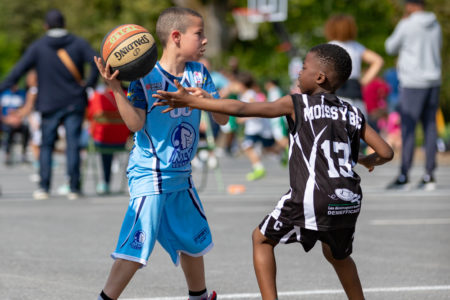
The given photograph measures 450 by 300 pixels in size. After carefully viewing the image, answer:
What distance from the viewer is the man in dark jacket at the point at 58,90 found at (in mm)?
11867

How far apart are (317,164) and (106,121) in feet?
27.9

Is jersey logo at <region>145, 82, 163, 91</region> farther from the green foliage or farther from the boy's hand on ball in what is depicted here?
the green foliage

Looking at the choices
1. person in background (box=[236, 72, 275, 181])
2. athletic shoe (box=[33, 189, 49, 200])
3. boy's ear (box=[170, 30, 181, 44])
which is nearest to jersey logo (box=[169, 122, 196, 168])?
boy's ear (box=[170, 30, 181, 44])

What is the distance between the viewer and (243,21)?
120 feet

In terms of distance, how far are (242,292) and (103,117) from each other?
7108 mm

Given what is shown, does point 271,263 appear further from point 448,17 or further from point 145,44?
point 448,17

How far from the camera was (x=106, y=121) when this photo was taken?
12.8 meters

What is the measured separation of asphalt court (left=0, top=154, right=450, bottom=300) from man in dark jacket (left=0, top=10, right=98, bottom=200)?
49 centimetres

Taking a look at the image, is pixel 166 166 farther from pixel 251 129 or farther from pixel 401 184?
pixel 251 129

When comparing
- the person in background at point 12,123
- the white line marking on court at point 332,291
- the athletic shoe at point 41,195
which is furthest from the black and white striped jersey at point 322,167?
the person in background at point 12,123

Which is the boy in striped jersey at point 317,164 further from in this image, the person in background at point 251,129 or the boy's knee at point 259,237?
the person in background at point 251,129

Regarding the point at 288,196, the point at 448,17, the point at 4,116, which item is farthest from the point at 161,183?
the point at 448,17

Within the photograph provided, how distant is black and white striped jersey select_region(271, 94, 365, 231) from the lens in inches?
181

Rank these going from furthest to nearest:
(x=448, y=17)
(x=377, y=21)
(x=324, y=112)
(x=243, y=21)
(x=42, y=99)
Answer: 1. (x=377, y=21)
2. (x=243, y=21)
3. (x=448, y=17)
4. (x=42, y=99)
5. (x=324, y=112)
